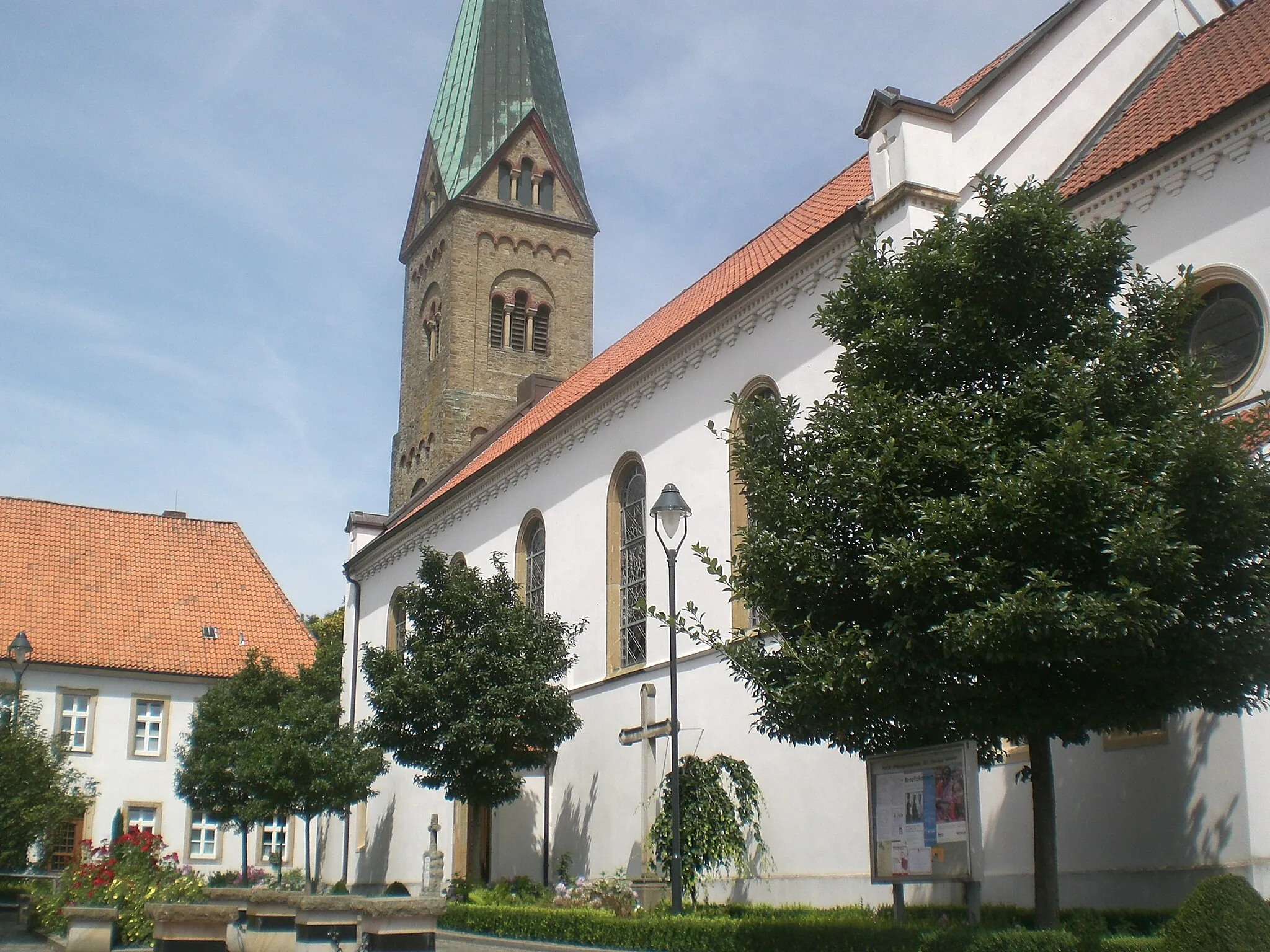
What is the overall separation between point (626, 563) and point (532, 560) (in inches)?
173

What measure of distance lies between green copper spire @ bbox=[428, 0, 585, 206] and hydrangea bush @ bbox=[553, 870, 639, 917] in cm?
3471

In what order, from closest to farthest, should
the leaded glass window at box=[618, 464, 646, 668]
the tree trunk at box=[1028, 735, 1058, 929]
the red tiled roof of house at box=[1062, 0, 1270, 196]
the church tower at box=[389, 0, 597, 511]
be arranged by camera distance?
the tree trunk at box=[1028, 735, 1058, 929], the red tiled roof of house at box=[1062, 0, 1270, 196], the leaded glass window at box=[618, 464, 646, 668], the church tower at box=[389, 0, 597, 511]

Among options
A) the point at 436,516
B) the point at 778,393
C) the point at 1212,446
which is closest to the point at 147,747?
the point at 436,516

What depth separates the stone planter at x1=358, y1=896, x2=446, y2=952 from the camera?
33.9ft

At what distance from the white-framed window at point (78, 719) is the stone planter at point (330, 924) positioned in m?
30.6

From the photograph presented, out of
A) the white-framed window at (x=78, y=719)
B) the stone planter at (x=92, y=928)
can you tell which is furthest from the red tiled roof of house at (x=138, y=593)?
the stone planter at (x=92, y=928)

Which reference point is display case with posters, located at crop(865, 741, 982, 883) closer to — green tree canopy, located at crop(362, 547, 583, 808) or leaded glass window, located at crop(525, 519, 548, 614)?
green tree canopy, located at crop(362, 547, 583, 808)

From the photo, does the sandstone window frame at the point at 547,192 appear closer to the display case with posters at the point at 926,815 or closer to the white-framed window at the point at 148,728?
the white-framed window at the point at 148,728

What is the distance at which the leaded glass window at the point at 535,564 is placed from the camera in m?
26.9

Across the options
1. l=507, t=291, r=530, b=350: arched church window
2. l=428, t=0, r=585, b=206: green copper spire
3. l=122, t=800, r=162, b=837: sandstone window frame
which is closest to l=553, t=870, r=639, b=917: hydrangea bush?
l=122, t=800, r=162, b=837: sandstone window frame

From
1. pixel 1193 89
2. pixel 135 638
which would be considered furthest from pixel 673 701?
pixel 135 638

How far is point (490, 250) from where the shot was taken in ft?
160

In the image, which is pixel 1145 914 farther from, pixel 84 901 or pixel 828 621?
pixel 84 901

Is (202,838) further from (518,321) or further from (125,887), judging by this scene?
(125,887)
